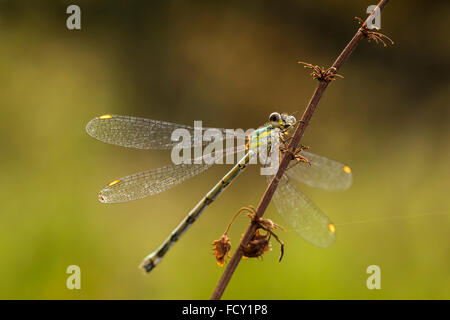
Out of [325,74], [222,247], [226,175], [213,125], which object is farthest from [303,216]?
[213,125]

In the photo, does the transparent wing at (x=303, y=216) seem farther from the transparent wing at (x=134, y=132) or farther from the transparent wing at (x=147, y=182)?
the transparent wing at (x=134, y=132)

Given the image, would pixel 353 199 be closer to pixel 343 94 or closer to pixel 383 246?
pixel 383 246

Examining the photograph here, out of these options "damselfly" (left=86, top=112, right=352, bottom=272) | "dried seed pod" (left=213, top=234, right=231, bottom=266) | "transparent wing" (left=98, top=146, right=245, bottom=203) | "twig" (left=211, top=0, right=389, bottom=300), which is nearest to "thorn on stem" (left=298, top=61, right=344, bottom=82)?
"twig" (left=211, top=0, right=389, bottom=300)

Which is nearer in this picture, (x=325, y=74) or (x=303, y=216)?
(x=325, y=74)

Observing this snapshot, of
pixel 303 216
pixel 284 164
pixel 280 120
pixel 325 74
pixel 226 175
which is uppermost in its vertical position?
pixel 325 74

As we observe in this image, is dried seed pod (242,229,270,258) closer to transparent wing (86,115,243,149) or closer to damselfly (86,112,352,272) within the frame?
damselfly (86,112,352,272)

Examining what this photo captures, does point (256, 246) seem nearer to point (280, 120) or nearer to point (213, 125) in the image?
point (280, 120)

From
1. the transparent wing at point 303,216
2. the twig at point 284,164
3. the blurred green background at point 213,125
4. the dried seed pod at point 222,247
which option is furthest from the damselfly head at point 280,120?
the blurred green background at point 213,125

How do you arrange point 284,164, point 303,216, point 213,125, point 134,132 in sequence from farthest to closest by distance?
point 213,125 → point 134,132 → point 303,216 → point 284,164

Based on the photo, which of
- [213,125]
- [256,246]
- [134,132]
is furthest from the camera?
[213,125]
